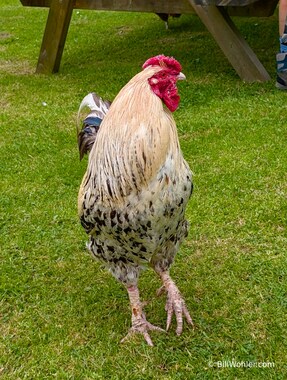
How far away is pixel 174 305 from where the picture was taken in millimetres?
2770

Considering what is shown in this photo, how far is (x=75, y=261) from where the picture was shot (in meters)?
3.41

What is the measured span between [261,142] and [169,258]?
2169 millimetres

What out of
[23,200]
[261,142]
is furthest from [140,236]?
[261,142]

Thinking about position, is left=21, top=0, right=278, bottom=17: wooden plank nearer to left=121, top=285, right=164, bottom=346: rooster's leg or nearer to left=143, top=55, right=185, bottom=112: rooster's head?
left=143, top=55, right=185, bottom=112: rooster's head

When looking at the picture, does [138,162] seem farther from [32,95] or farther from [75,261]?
[32,95]

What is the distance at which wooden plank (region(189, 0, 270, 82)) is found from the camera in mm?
5758

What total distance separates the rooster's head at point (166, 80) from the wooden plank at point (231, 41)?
140 inches

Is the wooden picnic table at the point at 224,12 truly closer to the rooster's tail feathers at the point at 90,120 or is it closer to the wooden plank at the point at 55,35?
the wooden plank at the point at 55,35

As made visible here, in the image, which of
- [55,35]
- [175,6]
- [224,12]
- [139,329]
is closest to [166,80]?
[139,329]

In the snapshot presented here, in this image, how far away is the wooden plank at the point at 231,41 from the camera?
18.9 ft

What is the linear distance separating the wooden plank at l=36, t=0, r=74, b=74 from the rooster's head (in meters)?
4.45

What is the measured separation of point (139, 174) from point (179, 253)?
1.19 metres

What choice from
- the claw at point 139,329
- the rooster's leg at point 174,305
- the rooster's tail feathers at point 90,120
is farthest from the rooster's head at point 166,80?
the claw at point 139,329

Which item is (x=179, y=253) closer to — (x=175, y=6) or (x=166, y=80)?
(x=166, y=80)
